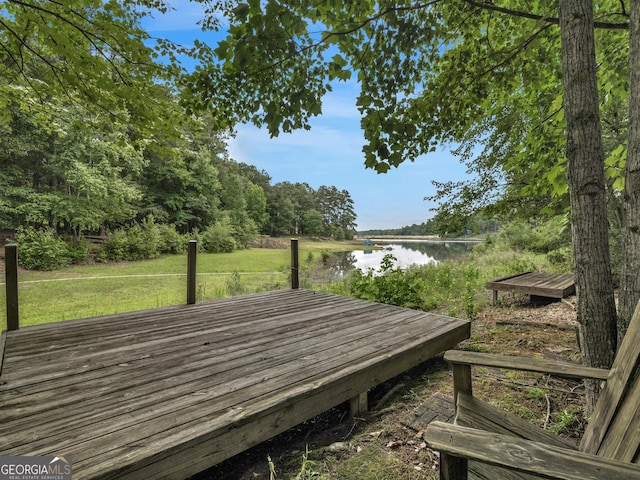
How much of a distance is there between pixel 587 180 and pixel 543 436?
123 cm

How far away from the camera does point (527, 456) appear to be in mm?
768

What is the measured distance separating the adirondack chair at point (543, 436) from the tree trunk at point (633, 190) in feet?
0.97

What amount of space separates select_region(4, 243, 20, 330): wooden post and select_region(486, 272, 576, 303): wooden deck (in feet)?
19.8

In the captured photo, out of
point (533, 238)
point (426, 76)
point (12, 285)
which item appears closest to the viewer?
point (426, 76)

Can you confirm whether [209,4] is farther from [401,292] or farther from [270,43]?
[401,292]

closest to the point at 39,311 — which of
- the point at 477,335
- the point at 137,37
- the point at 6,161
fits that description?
the point at 137,37

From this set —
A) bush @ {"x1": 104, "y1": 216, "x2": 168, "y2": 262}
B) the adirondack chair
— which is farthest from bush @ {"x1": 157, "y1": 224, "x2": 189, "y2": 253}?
the adirondack chair

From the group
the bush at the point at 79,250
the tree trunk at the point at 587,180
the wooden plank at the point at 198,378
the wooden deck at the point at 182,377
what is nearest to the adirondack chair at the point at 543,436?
the tree trunk at the point at 587,180

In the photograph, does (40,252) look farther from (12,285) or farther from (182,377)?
(182,377)

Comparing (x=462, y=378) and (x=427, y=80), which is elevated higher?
(x=427, y=80)

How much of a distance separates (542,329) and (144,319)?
4.76m

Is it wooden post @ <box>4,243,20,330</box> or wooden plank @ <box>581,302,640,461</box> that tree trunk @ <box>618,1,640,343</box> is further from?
wooden post @ <box>4,243,20,330</box>

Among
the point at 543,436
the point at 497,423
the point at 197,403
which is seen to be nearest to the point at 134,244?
the point at 197,403

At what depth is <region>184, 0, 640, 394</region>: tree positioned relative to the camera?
1.49 metres
